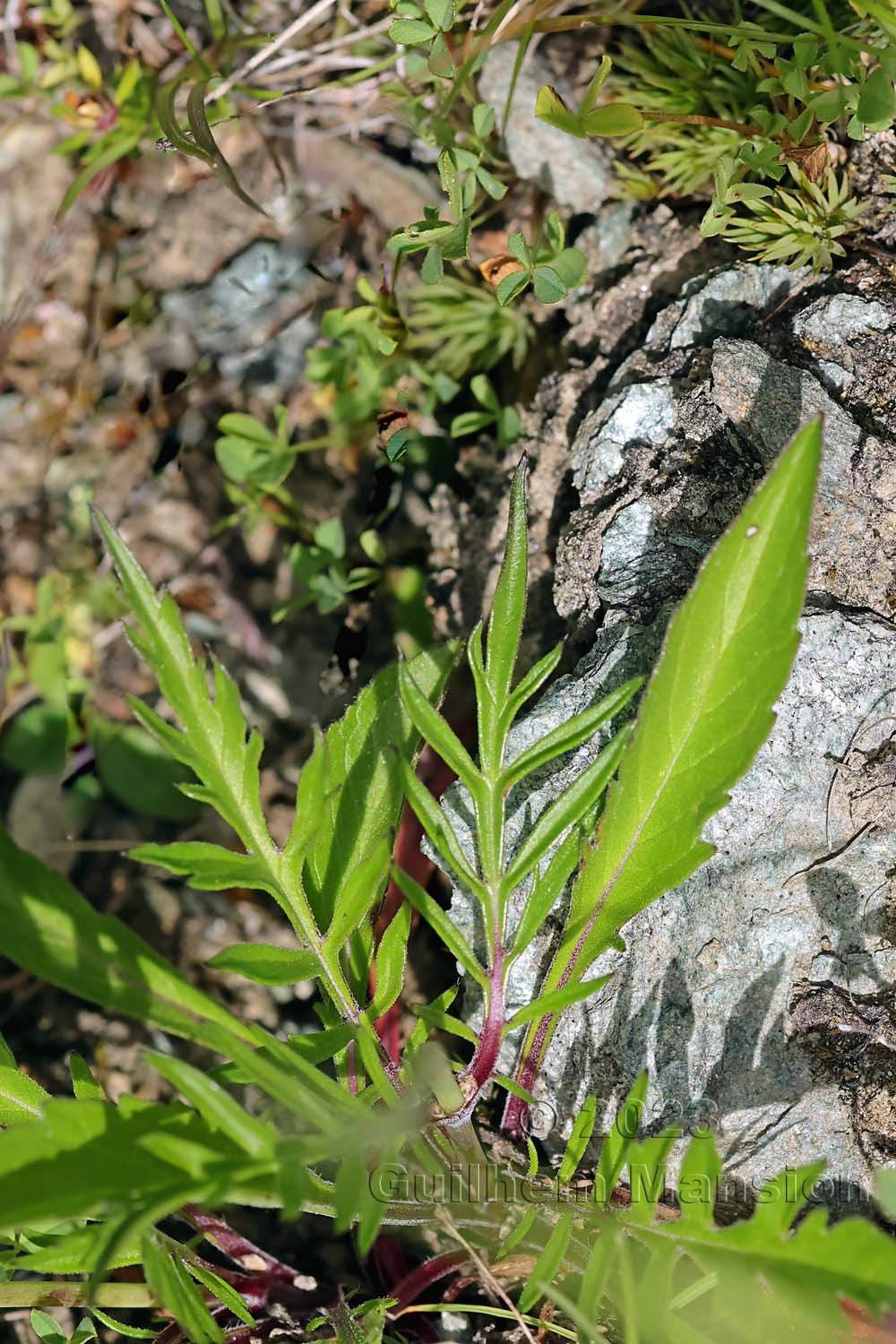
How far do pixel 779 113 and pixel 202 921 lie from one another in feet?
6.78

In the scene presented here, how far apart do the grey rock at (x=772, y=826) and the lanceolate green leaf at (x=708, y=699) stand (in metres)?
0.20

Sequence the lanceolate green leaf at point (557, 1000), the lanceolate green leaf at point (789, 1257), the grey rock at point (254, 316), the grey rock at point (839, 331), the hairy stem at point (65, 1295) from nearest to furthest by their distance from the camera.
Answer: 1. the lanceolate green leaf at point (789, 1257)
2. the lanceolate green leaf at point (557, 1000)
3. the hairy stem at point (65, 1295)
4. the grey rock at point (839, 331)
5. the grey rock at point (254, 316)

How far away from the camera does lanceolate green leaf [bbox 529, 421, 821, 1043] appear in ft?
4.70

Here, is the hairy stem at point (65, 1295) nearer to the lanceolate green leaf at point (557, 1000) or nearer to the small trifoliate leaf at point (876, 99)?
the lanceolate green leaf at point (557, 1000)

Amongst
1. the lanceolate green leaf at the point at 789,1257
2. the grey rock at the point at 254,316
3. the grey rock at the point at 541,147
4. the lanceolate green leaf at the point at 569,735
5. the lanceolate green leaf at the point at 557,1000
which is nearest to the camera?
the lanceolate green leaf at the point at 789,1257

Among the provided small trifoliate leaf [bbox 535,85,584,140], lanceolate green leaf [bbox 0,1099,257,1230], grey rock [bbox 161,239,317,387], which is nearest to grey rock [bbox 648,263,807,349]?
small trifoliate leaf [bbox 535,85,584,140]

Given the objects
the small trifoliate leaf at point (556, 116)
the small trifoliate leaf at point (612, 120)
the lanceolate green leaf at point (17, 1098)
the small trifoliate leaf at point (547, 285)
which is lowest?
the lanceolate green leaf at point (17, 1098)

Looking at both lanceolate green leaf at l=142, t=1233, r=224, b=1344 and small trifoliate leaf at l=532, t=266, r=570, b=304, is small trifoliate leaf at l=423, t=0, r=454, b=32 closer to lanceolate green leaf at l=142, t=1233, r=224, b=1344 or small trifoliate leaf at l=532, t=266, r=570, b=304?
small trifoliate leaf at l=532, t=266, r=570, b=304

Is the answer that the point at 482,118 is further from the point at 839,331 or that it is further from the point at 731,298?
the point at 839,331

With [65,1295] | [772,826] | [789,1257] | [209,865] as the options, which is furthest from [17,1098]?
[772,826]

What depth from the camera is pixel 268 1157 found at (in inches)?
51.8

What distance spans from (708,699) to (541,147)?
136cm

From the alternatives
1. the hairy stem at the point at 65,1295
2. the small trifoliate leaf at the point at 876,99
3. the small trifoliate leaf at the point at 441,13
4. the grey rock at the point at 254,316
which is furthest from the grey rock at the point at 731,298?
the hairy stem at the point at 65,1295

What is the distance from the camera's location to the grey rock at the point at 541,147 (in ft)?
7.30
